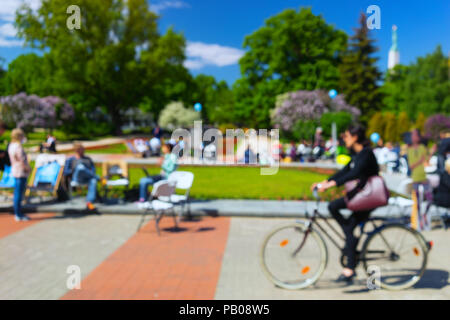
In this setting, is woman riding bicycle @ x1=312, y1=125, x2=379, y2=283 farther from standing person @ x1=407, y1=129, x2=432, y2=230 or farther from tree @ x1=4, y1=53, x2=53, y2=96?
tree @ x1=4, y1=53, x2=53, y2=96

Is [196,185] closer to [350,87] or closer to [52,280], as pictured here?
[52,280]

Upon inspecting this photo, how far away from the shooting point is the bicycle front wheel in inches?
159

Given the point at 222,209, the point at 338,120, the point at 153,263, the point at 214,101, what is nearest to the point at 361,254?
the point at 153,263

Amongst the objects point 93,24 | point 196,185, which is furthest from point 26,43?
point 196,185

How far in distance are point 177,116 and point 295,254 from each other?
3998 centimetres

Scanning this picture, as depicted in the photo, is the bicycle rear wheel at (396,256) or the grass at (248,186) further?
the grass at (248,186)

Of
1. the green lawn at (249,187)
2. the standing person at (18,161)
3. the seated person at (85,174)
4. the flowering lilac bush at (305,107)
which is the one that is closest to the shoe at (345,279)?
the green lawn at (249,187)

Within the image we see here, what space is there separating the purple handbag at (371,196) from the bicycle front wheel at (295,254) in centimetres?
56

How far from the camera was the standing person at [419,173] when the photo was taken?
648cm

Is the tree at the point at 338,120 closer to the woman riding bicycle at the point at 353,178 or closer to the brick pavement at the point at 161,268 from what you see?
the brick pavement at the point at 161,268

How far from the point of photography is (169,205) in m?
6.40

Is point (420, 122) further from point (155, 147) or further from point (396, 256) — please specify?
point (396, 256)

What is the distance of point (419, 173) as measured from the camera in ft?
21.3

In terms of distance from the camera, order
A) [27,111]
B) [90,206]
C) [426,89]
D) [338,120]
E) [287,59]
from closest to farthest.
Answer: [90,206]
[338,120]
[27,111]
[287,59]
[426,89]
